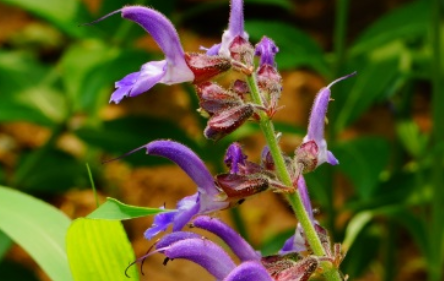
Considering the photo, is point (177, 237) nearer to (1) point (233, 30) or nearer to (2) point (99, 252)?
(2) point (99, 252)

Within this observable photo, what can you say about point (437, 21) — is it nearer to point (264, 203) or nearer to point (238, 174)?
point (238, 174)

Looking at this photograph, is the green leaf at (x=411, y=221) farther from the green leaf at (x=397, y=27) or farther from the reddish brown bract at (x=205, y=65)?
the reddish brown bract at (x=205, y=65)

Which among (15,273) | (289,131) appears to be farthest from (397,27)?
(15,273)

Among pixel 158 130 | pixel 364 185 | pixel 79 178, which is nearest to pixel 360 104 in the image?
pixel 364 185

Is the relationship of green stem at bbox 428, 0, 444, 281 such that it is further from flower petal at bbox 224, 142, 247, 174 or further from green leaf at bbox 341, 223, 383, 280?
flower petal at bbox 224, 142, 247, 174

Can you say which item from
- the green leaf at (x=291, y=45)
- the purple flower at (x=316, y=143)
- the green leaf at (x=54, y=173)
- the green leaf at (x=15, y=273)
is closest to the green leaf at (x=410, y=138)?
the green leaf at (x=291, y=45)

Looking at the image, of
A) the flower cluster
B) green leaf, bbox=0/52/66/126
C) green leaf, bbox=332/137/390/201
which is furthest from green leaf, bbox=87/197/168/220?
green leaf, bbox=0/52/66/126
